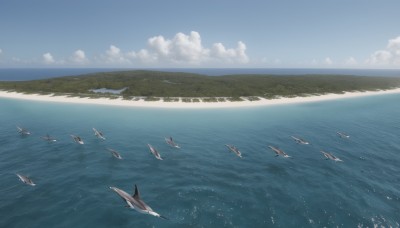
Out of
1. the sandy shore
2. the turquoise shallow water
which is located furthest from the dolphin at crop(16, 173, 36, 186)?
the sandy shore

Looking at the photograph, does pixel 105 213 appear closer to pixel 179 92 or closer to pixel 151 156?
pixel 151 156

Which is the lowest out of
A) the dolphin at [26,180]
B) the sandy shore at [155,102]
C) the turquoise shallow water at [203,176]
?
the turquoise shallow water at [203,176]

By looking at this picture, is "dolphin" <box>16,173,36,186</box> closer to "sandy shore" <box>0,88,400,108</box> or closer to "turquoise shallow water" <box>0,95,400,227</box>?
"turquoise shallow water" <box>0,95,400,227</box>

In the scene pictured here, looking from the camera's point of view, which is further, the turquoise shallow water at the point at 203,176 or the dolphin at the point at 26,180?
the dolphin at the point at 26,180

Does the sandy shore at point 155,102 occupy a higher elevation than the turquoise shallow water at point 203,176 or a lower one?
higher

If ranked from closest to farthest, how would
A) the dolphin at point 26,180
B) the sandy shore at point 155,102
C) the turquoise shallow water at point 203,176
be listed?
the turquoise shallow water at point 203,176
the dolphin at point 26,180
the sandy shore at point 155,102

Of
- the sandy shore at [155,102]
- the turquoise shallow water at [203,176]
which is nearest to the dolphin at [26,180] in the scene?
the turquoise shallow water at [203,176]

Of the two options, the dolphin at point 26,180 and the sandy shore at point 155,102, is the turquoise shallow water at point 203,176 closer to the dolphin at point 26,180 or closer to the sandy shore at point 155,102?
the dolphin at point 26,180

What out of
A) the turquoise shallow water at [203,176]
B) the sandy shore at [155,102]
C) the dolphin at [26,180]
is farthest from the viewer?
the sandy shore at [155,102]

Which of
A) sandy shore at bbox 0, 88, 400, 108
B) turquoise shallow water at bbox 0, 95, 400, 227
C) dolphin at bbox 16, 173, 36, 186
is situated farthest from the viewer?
sandy shore at bbox 0, 88, 400, 108
